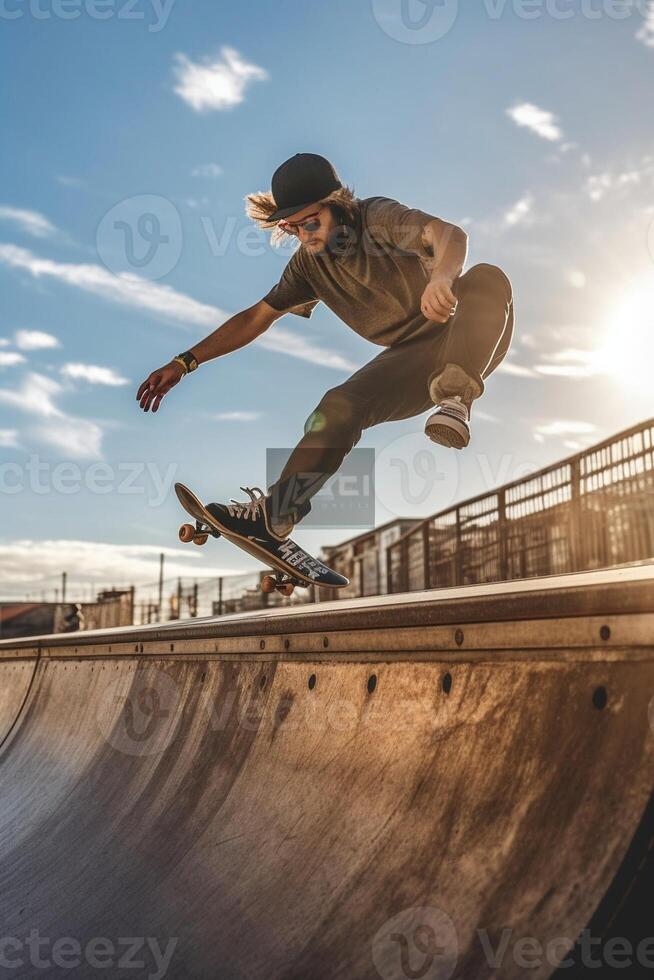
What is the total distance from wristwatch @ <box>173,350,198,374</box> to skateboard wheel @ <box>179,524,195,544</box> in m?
0.81

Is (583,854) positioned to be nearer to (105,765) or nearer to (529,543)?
(105,765)

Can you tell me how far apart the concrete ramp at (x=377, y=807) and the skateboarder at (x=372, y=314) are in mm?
989

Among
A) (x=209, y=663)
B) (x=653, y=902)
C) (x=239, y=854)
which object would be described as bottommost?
(x=239, y=854)

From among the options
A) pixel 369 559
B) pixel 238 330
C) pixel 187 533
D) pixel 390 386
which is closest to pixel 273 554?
pixel 187 533

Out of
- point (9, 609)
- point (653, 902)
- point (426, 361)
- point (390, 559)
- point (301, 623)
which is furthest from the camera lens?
point (9, 609)

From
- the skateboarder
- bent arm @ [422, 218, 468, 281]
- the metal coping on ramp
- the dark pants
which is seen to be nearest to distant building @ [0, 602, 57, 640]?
the skateboarder

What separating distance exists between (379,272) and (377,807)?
8.39 feet

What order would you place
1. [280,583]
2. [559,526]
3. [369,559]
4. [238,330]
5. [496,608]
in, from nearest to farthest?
1. [496,608]
2. [280,583]
3. [238,330]
4. [559,526]
5. [369,559]

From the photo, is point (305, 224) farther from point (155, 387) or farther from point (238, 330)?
point (155, 387)

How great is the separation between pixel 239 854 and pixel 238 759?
0.44 m

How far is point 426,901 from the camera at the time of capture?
4.75ft

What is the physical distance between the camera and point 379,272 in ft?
12.2

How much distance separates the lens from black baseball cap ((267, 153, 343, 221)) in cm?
366

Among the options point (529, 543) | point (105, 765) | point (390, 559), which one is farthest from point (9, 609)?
point (105, 765)
